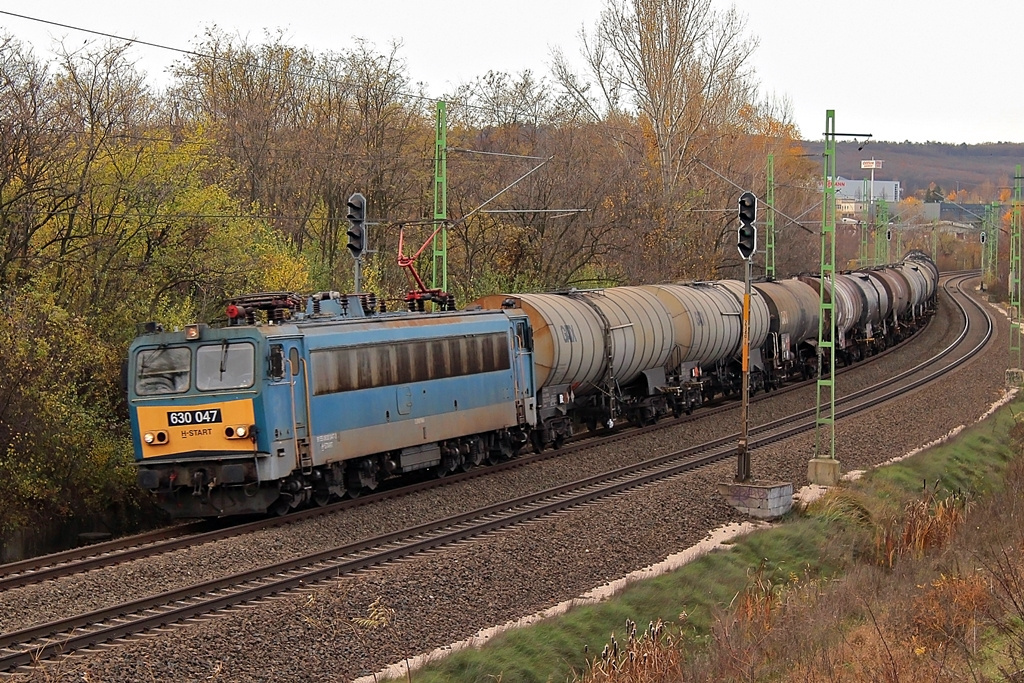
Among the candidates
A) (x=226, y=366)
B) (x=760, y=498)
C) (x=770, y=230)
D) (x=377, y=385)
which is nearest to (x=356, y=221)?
(x=377, y=385)

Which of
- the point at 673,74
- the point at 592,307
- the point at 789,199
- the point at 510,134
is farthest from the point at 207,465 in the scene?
the point at 789,199

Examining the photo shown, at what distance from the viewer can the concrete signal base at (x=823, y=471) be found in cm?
2138

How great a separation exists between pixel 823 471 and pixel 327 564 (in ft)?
35.1

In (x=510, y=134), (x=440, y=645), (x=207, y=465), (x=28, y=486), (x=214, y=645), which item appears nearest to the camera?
(x=214, y=645)

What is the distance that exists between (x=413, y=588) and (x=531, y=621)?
1.47 m

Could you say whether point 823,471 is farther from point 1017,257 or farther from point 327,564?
point 1017,257

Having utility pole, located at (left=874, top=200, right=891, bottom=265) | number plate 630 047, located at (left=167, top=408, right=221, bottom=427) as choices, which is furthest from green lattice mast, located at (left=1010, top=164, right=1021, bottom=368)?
number plate 630 047, located at (left=167, top=408, right=221, bottom=427)

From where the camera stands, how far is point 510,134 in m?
44.2

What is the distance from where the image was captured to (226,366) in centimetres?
1658

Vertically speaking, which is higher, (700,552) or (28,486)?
(28,486)

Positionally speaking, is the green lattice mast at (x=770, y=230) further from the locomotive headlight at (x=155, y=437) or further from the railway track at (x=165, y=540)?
the locomotive headlight at (x=155, y=437)

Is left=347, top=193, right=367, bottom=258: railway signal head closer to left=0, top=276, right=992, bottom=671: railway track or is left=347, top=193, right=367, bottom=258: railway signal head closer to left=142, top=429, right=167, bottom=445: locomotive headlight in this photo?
left=0, top=276, right=992, bottom=671: railway track

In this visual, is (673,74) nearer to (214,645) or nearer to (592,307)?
(592,307)

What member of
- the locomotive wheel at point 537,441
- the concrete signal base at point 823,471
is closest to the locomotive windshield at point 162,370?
the locomotive wheel at point 537,441
